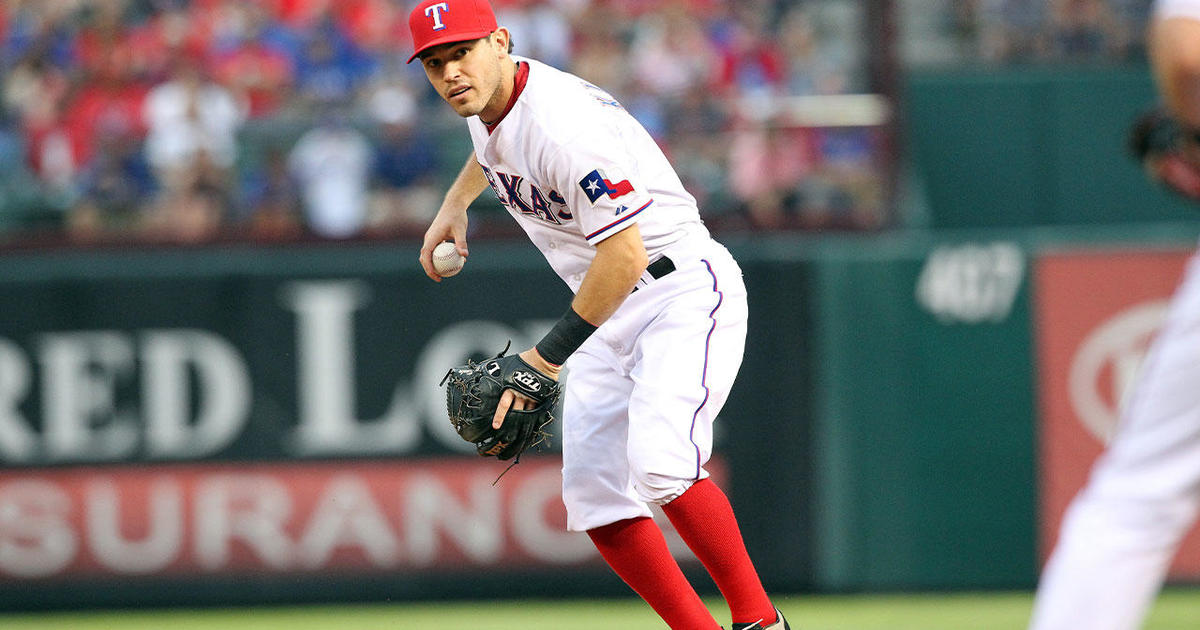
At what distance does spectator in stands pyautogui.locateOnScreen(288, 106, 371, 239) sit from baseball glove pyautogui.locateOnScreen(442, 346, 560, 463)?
3.84m

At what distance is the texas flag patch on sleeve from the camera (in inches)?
147

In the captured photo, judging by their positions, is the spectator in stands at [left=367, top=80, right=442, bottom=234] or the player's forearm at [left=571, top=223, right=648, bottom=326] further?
the spectator in stands at [left=367, top=80, right=442, bottom=234]

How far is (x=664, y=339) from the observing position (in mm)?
4023

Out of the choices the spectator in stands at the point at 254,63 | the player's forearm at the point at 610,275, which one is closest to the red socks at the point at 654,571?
A: the player's forearm at the point at 610,275

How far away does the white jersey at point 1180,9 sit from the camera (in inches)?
98.8

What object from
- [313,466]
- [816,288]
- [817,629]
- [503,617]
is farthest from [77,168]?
[817,629]

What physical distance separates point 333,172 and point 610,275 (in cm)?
427

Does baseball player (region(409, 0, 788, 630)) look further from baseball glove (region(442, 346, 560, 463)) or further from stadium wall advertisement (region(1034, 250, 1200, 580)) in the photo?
stadium wall advertisement (region(1034, 250, 1200, 580))

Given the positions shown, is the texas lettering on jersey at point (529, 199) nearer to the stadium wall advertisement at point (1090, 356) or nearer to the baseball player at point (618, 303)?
the baseball player at point (618, 303)

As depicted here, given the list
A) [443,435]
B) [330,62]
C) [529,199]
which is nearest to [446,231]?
[529,199]

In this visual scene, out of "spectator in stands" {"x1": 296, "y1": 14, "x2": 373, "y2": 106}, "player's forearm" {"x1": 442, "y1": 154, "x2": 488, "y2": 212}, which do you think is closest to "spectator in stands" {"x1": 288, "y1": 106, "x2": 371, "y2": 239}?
"spectator in stands" {"x1": 296, "y1": 14, "x2": 373, "y2": 106}

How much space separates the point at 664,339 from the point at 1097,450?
12.0ft

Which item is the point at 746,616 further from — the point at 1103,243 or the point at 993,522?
the point at 1103,243

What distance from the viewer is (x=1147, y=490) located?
8.57ft
